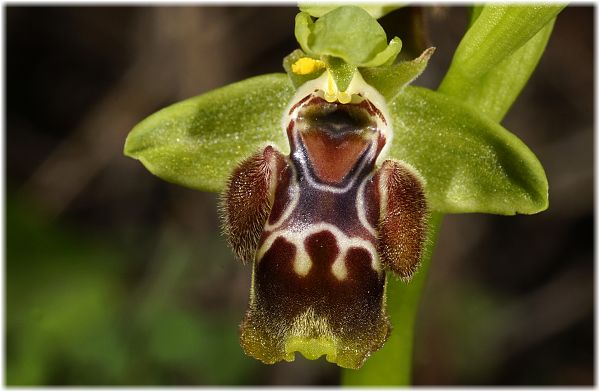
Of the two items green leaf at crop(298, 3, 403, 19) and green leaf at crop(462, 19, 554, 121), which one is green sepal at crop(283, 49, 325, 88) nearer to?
green leaf at crop(298, 3, 403, 19)

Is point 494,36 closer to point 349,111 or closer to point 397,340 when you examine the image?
point 349,111

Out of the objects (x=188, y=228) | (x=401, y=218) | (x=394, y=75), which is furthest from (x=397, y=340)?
(x=188, y=228)

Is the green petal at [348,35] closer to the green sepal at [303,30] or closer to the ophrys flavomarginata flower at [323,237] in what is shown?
the green sepal at [303,30]

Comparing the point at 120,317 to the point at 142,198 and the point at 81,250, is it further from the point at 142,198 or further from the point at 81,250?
the point at 142,198

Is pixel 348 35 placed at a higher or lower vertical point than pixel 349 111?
higher

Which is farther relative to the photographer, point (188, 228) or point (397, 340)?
point (188, 228)

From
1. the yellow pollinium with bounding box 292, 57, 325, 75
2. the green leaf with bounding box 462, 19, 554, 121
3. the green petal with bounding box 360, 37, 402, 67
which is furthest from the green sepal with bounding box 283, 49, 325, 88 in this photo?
the green leaf with bounding box 462, 19, 554, 121
